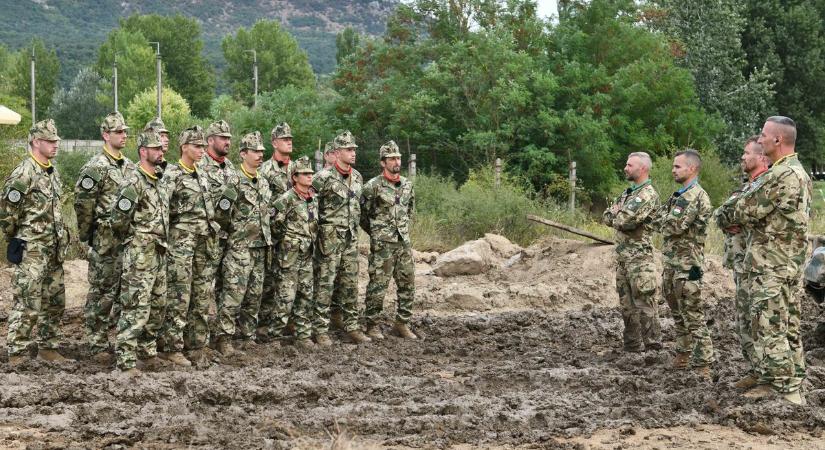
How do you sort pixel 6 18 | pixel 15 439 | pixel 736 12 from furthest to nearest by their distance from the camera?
pixel 6 18 < pixel 736 12 < pixel 15 439

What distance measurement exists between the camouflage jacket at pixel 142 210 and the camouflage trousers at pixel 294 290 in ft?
6.31

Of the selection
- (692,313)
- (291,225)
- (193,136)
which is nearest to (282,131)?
(291,225)

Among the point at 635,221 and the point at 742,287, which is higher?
the point at 635,221

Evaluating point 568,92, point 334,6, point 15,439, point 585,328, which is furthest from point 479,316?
point 334,6

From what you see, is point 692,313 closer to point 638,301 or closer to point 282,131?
point 638,301

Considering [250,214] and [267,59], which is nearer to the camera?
[250,214]

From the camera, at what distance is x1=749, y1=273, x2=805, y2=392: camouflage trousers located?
28.0 ft

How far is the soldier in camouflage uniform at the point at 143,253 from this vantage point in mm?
9898

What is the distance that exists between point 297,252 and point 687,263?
423cm

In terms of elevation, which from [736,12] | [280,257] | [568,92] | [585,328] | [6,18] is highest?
[6,18]

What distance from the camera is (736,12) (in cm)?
3584

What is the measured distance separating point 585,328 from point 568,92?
53.2 ft

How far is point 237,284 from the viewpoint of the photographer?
11.3 m

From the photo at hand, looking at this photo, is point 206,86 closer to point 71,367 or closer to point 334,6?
point 71,367
